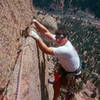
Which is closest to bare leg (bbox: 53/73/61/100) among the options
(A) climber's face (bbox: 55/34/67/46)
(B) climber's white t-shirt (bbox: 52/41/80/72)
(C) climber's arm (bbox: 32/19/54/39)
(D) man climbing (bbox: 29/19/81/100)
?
(D) man climbing (bbox: 29/19/81/100)

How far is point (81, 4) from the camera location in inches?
2356

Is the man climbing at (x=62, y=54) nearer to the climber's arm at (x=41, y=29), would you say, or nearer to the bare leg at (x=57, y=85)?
the bare leg at (x=57, y=85)

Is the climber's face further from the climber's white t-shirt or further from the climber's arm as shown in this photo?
the climber's arm

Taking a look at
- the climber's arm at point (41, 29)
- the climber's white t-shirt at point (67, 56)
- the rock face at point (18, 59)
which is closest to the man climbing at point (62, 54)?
the climber's white t-shirt at point (67, 56)

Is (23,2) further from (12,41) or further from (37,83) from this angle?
(37,83)

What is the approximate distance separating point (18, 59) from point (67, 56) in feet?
3.79

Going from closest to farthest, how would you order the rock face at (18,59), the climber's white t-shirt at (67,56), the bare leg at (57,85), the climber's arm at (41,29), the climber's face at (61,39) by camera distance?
the rock face at (18,59) → the climber's white t-shirt at (67,56) → the climber's face at (61,39) → the bare leg at (57,85) → the climber's arm at (41,29)

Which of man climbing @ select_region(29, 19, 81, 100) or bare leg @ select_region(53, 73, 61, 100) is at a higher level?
man climbing @ select_region(29, 19, 81, 100)

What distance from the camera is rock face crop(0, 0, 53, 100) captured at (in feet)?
17.3

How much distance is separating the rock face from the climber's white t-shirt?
25.0 inches

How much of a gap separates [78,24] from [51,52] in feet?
139

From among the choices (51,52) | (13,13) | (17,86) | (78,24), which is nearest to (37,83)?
(51,52)

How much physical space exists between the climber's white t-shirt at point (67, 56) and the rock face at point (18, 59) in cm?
64

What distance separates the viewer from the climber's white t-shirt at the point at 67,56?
20.7 feet
